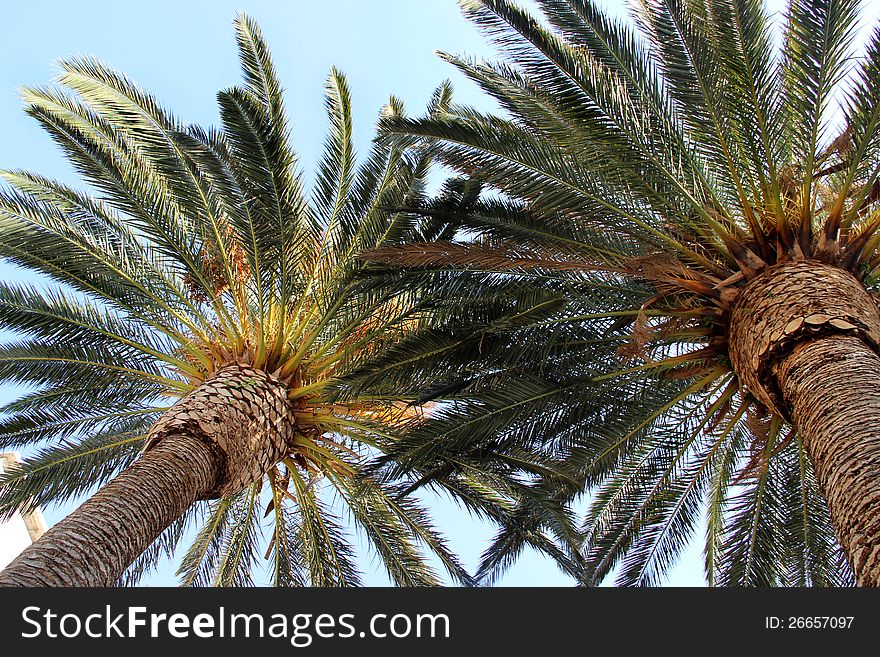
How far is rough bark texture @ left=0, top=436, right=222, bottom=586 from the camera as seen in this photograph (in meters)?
5.05

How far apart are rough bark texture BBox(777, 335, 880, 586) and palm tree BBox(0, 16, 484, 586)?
12.6 feet

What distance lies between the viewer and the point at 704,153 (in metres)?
6.93

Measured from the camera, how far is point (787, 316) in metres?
5.83

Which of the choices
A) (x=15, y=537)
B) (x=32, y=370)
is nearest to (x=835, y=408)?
(x=32, y=370)

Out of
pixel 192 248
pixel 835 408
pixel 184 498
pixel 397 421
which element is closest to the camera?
pixel 835 408

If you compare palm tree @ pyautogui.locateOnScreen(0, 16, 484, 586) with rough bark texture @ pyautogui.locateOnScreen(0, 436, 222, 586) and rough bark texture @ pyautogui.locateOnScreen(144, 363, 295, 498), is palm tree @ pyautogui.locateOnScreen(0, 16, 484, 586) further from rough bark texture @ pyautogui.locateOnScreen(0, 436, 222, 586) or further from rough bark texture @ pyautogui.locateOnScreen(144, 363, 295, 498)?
rough bark texture @ pyautogui.locateOnScreen(0, 436, 222, 586)

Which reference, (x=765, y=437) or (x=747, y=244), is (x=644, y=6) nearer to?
(x=747, y=244)

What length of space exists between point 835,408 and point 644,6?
13.8 feet

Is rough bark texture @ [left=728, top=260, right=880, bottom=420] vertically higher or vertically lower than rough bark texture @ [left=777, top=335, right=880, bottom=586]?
higher

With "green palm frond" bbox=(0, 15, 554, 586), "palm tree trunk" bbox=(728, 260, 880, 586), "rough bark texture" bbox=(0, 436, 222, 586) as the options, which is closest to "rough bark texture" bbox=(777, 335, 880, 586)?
"palm tree trunk" bbox=(728, 260, 880, 586)

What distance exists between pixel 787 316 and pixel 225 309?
5.56 metres

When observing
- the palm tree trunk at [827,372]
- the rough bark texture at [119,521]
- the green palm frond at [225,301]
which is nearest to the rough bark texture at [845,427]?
the palm tree trunk at [827,372]

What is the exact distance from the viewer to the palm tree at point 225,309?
26.9ft

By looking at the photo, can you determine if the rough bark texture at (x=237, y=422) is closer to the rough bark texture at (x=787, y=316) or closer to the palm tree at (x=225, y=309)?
the palm tree at (x=225, y=309)
